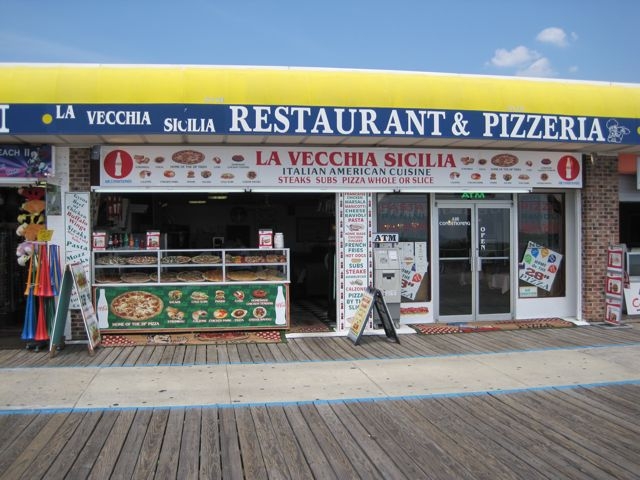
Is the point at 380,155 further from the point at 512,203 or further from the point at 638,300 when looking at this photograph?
the point at 638,300

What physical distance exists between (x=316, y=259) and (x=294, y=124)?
6.43 metres

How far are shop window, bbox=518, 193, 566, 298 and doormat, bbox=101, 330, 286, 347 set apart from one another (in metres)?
4.82

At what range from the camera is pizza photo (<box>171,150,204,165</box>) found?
8922 mm

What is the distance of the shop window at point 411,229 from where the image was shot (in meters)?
9.87

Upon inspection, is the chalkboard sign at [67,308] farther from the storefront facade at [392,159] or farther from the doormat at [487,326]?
the doormat at [487,326]

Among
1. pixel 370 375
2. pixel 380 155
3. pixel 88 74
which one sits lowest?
pixel 370 375

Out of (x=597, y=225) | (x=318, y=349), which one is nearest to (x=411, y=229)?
(x=318, y=349)

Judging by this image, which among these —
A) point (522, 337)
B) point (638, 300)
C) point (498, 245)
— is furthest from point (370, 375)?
point (638, 300)

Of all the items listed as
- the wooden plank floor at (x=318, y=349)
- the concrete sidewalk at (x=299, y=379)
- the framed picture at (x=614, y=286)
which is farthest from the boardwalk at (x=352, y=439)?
the framed picture at (x=614, y=286)

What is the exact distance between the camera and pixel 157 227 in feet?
44.9

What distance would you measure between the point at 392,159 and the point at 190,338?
4410mm

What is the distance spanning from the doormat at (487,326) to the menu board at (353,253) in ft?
4.11

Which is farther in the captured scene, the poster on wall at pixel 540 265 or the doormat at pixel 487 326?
the poster on wall at pixel 540 265

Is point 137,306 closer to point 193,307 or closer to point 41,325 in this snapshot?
point 193,307
